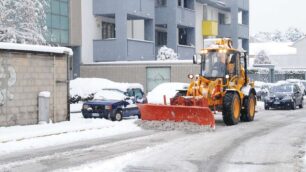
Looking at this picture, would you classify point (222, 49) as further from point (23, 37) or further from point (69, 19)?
point (69, 19)

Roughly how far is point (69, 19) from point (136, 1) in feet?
17.4

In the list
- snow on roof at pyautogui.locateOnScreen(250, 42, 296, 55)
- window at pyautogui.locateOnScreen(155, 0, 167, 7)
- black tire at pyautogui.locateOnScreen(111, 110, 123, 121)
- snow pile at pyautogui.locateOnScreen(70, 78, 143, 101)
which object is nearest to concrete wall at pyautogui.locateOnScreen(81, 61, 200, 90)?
snow pile at pyautogui.locateOnScreen(70, 78, 143, 101)

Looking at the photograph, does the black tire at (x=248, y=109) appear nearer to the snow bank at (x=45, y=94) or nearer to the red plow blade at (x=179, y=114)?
the red plow blade at (x=179, y=114)

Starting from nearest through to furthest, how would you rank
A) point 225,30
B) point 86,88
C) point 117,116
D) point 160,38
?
point 117,116 → point 86,88 → point 160,38 → point 225,30

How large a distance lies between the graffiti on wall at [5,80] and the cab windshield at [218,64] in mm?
7020

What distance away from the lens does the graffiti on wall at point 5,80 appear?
19.3 meters

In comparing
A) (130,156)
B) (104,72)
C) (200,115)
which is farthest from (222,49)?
(104,72)

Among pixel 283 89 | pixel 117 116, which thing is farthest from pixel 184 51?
pixel 117 116

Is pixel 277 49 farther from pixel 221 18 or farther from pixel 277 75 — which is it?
pixel 221 18

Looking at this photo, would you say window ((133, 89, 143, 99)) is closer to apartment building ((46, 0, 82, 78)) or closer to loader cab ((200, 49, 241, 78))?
loader cab ((200, 49, 241, 78))

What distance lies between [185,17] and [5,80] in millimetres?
30631

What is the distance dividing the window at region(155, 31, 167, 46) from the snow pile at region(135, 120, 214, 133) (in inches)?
1232

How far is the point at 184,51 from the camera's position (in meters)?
49.0

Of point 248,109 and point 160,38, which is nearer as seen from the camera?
point 248,109
